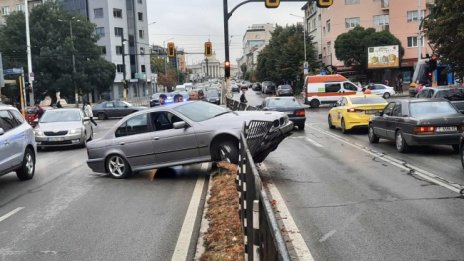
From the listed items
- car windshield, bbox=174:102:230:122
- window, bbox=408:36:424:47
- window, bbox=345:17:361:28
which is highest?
window, bbox=345:17:361:28

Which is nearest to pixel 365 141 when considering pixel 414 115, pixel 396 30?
pixel 414 115

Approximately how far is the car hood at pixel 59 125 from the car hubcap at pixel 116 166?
7.68m

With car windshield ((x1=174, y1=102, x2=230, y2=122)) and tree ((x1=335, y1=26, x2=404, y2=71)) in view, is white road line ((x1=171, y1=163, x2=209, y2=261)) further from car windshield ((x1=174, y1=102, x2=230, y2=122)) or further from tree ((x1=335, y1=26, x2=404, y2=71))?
tree ((x1=335, y1=26, x2=404, y2=71))

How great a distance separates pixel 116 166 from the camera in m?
11.6

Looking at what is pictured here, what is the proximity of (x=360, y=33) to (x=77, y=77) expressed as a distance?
3217 centimetres

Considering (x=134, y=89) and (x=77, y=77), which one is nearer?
(x=77, y=77)

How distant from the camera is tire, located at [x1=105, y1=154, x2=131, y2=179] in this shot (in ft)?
37.8

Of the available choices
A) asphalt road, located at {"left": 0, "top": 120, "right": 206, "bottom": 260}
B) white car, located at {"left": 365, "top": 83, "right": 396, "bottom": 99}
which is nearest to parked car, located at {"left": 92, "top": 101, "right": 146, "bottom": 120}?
white car, located at {"left": 365, "top": 83, "right": 396, "bottom": 99}

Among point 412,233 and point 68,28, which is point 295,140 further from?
point 68,28

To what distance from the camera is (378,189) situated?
29.5ft

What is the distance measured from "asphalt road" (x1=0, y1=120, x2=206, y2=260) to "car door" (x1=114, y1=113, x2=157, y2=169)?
0.45 metres

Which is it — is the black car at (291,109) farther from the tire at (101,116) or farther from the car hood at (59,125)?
the tire at (101,116)

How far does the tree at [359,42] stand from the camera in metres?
60.4

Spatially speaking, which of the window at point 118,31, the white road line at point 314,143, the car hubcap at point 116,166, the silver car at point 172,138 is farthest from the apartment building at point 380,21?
the car hubcap at point 116,166
